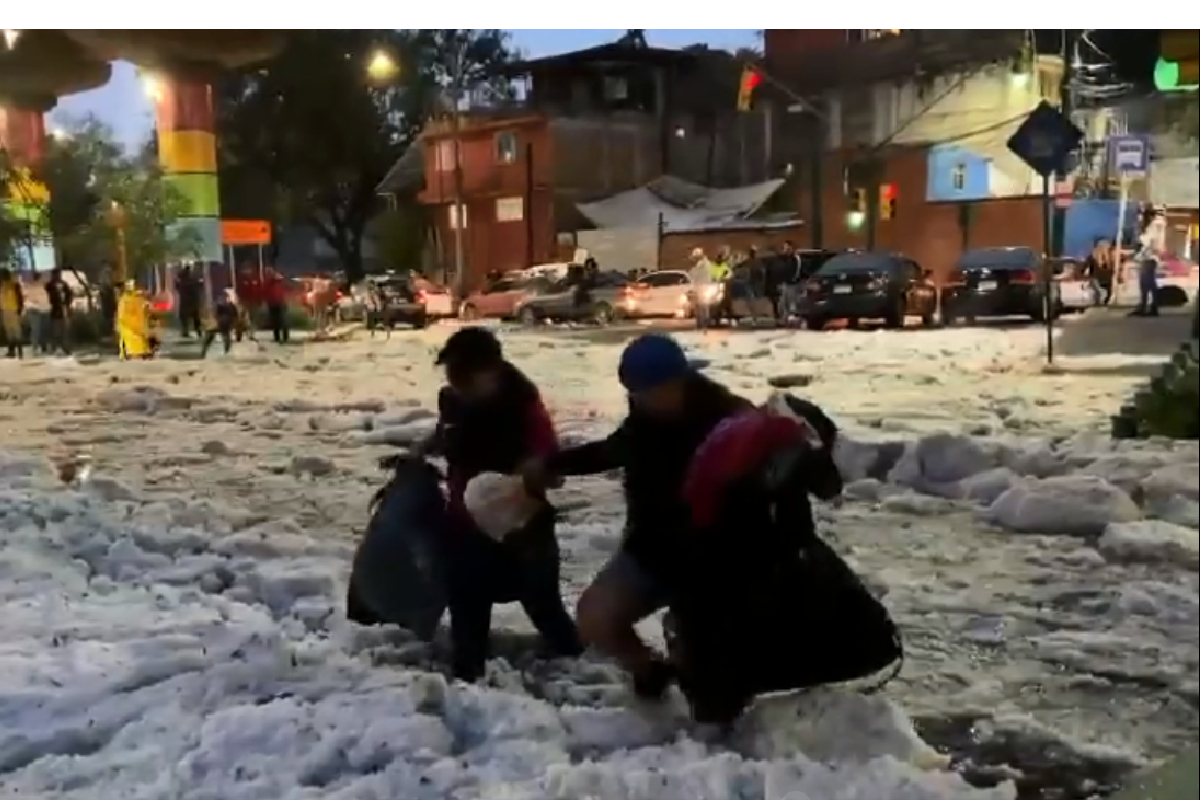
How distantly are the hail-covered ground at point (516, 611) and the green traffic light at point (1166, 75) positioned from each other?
1.39ft

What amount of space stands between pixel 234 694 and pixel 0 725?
394mm

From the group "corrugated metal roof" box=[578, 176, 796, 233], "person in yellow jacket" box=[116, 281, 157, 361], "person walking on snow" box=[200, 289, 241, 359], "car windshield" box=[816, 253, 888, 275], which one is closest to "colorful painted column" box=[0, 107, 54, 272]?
"person in yellow jacket" box=[116, 281, 157, 361]

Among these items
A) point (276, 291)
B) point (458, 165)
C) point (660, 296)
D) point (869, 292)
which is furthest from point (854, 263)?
point (276, 291)

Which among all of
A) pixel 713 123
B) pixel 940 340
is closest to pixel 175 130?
pixel 713 123

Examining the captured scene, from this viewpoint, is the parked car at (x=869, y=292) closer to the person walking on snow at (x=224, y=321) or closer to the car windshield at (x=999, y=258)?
the car windshield at (x=999, y=258)

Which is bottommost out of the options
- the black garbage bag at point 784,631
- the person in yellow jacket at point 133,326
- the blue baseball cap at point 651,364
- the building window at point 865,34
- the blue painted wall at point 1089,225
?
the black garbage bag at point 784,631

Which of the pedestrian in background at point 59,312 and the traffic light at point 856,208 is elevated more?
the traffic light at point 856,208

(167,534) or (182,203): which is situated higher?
(182,203)

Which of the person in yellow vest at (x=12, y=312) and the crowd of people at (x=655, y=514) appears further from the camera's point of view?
the person in yellow vest at (x=12, y=312)

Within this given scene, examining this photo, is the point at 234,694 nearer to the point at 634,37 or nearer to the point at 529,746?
the point at 529,746

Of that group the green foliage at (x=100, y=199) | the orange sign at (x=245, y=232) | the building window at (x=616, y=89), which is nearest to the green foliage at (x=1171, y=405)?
the building window at (x=616, y=89)

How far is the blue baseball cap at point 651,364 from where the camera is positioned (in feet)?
5.76

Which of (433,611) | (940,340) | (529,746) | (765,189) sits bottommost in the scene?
(529,746)

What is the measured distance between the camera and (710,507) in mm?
1746
